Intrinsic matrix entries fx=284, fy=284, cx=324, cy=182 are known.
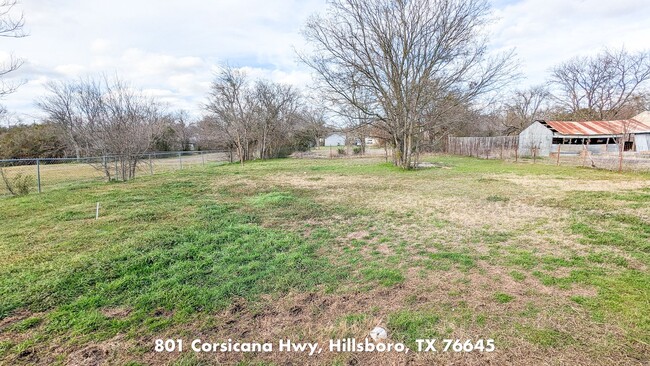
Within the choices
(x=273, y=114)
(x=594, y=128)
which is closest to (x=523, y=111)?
(x=594, y=128)

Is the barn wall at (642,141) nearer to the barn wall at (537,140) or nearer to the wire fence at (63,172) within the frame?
the barn wall at (537,140)

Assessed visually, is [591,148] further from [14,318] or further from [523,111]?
[14,318]

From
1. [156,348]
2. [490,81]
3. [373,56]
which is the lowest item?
[156,348]

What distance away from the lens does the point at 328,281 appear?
10.3 feet

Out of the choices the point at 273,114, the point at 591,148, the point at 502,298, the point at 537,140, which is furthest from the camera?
the point at 273,114

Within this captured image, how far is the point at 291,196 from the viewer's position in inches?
310

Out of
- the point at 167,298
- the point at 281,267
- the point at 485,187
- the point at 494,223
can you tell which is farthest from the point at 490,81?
the point at 167,298

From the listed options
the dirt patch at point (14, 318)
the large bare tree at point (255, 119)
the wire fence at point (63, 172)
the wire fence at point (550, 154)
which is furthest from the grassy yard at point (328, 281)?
Result: the large bare tree at point (255, 119)

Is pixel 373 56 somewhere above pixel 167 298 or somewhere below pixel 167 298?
above

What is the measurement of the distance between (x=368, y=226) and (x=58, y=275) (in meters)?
4.30

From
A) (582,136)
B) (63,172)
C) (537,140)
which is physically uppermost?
(582,136)

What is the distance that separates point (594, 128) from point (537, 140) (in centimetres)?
481

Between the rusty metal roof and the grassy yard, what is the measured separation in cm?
2060

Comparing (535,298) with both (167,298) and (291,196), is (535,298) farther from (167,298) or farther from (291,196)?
(291,196)
